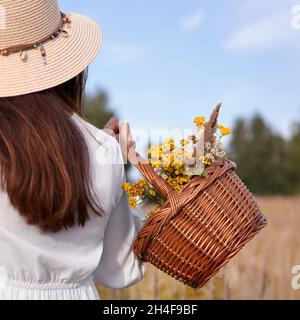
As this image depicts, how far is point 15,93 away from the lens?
4.71 ft

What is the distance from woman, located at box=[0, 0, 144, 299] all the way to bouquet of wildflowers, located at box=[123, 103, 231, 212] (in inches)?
2.4

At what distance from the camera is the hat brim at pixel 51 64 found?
4.75ft

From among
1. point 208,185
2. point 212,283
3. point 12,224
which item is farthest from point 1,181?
point 212,283

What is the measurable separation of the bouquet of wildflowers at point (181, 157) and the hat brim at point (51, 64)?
31cm

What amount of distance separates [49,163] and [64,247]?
256 millimetres

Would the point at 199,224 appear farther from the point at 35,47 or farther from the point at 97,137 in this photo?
the point at 35,47

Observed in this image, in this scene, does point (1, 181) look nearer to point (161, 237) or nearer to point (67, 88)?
point (67, 88)

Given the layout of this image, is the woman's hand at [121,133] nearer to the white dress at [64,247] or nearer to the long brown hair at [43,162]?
the white dress at [64,247]

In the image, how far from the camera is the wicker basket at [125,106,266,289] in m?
1.54

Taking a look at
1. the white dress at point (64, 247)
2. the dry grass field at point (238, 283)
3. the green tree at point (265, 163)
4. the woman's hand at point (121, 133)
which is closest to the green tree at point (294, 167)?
the green tree at point (265, 163)

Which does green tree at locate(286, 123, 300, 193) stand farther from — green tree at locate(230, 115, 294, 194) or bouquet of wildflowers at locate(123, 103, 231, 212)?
bouquet of wildflowers at locate(123, 103, 231, 212)

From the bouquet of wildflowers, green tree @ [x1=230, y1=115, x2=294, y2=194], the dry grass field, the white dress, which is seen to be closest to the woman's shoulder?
the white dress

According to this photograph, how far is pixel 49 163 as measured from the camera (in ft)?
4.52

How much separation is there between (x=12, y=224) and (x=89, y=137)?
0.29 metres
